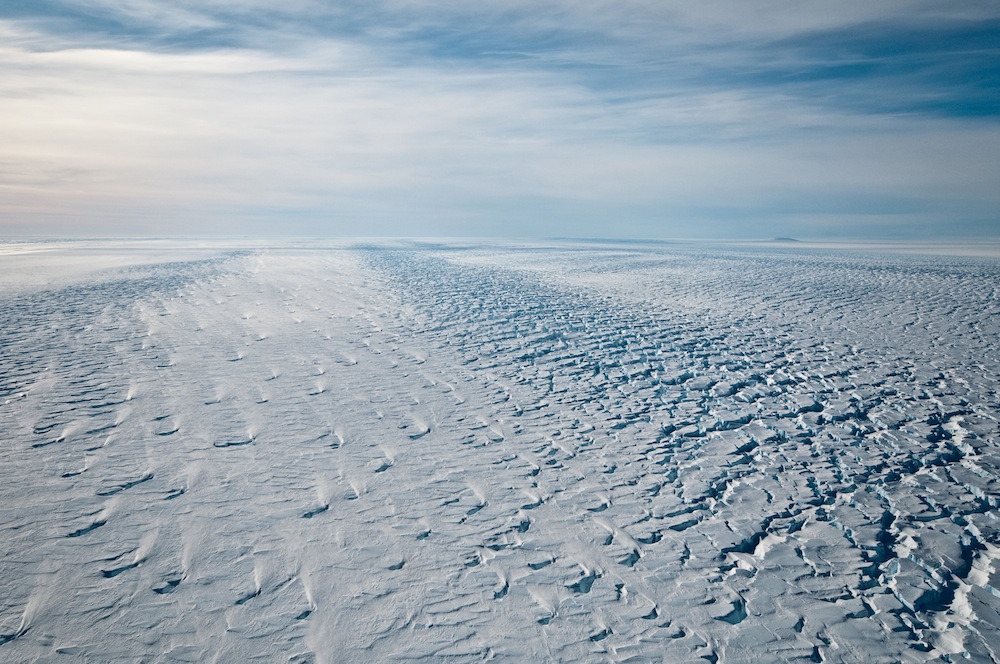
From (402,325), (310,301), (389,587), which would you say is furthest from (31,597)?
(310,301)

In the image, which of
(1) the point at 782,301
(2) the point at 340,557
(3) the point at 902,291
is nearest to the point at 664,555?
(2) the point at 340,557

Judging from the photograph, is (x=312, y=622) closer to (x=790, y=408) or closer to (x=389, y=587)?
(x=389, y=587)

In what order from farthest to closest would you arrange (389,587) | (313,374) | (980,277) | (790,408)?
1. (980,277)
2. (313,374)
3. (790,408)
4. (389,587)

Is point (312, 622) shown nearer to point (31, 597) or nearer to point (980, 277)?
point (31, 597)

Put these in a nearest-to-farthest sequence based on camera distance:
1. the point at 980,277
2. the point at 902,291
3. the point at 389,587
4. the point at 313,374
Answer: the point at 389,587, the point at 313,374, the point at 902,291, the point at 980,277

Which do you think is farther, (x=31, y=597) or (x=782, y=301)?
(x=782, y=301)

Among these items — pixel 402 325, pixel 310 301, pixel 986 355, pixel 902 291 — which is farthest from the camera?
pixel 902 291
